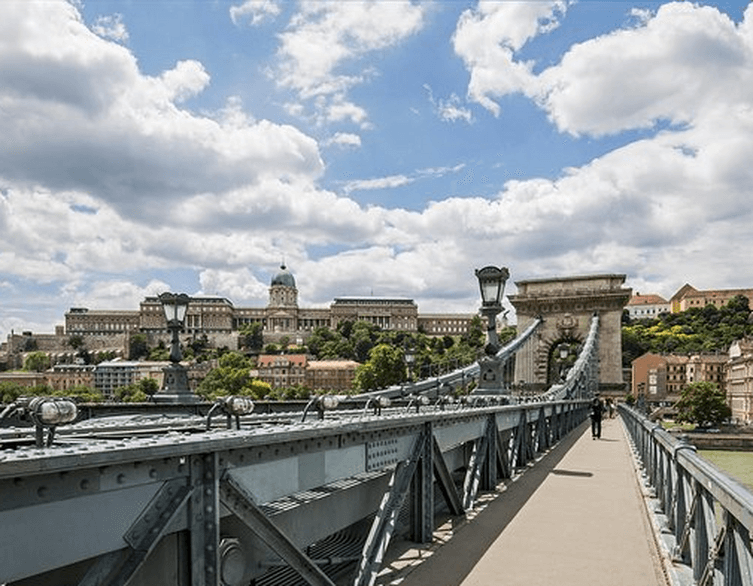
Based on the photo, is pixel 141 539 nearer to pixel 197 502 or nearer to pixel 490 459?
pixel 197 502

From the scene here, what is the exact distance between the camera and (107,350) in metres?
180

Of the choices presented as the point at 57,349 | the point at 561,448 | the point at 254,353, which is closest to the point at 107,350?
the point at 57,349

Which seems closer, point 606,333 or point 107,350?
point 606,333

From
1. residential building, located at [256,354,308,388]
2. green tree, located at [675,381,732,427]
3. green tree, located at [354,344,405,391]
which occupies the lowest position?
green tree, located at [675,381,732,427]

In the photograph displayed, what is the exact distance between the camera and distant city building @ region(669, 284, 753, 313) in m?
169

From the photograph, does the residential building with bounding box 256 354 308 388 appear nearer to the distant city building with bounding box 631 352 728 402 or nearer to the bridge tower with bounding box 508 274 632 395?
the distant city building with bounding box 631 352 728 402

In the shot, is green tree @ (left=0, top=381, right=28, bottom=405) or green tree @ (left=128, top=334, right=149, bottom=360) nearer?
green tree @ (left=0, top=381, right=28, bottom=405)

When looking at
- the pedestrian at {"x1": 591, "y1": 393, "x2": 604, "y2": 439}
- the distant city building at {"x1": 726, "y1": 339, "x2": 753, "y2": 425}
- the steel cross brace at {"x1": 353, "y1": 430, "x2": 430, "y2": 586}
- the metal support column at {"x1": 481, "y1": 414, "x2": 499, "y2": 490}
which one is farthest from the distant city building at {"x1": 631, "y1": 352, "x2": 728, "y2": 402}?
the steel cross brace at {"x1": 353, "y1": 430, "x2": 430, "y2": 586}

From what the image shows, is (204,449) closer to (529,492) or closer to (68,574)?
(68,574)

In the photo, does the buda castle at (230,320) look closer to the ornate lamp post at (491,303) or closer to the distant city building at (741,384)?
the distant city building at (741,384)

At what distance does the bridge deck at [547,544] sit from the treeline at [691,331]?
12801 centimetres

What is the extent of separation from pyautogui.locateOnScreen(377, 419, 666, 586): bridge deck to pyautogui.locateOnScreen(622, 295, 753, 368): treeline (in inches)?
5040

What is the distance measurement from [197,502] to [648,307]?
642 feet

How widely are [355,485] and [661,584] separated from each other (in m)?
2.66
